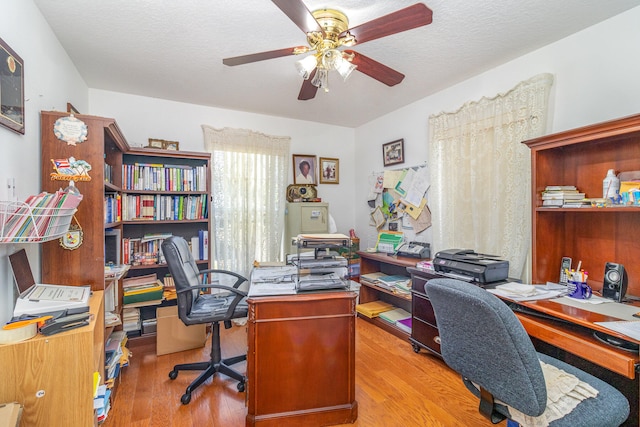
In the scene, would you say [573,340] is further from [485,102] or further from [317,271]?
[485,102]

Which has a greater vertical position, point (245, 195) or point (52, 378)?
point (245, 195)

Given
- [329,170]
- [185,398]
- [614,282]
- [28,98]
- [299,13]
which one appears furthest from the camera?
[329,170]

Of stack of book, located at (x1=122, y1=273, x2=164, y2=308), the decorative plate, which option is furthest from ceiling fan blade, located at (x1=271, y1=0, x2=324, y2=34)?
stack of book, located at (x1=122, y1=273, x2=164, y2=308)

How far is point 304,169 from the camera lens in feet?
12.6

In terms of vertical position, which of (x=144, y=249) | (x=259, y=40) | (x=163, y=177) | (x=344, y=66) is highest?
(x=259, y=40)

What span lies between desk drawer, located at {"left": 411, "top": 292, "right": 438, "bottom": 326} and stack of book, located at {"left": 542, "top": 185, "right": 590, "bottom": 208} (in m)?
1.13

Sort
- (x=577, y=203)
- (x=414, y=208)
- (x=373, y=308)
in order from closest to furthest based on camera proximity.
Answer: (x=577, y=203), (x=414, y=208), (x=373, y=308)

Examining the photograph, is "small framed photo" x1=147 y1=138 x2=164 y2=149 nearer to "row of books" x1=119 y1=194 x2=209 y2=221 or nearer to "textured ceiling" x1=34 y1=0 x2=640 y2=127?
"textured ceiling" x1=34 y1=0 x2=640 y2=127

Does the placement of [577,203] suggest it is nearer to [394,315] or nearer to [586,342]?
[586,342]

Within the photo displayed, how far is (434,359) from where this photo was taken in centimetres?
246

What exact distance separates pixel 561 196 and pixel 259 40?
2200mm

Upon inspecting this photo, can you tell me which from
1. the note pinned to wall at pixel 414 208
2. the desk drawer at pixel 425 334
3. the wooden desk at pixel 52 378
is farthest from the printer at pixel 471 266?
the wooden desk at pixel 52 378

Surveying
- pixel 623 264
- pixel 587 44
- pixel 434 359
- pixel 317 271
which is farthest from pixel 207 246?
pixel 587 44

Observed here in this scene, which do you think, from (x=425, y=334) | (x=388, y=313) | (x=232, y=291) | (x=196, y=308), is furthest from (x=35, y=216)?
(x=388, y=313)
